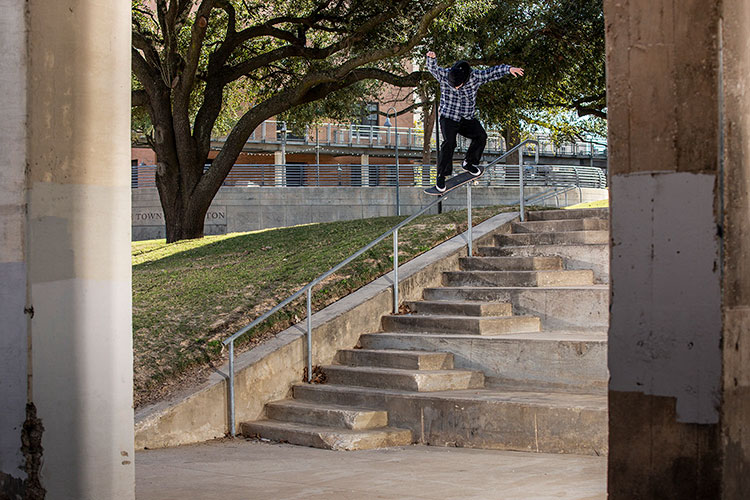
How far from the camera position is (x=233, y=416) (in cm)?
952

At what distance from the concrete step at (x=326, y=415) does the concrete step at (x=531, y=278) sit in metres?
2.93

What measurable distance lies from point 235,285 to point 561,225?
457cm

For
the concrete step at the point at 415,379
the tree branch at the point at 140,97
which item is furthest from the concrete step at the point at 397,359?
the tree branch at the point at 140,97

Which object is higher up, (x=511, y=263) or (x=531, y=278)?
(x=511, y=263)

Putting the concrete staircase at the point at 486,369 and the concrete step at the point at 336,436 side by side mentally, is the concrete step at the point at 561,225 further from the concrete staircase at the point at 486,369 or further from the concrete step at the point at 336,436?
the concrete step at the point at 336,436

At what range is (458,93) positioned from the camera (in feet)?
43.5

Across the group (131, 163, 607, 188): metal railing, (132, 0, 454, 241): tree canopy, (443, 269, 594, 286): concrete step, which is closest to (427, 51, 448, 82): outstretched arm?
(443, 269, 594, 286): concrete step

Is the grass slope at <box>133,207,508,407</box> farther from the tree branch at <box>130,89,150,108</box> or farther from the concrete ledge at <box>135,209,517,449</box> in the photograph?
the tree branch at <box>130,89,150,108</box>

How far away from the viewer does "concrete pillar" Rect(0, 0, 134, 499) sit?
4.77 m

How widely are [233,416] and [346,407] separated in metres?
1.23

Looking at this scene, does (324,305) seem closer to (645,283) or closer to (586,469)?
(586,469)

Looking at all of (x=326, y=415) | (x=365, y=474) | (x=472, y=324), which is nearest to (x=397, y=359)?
(x=472, y=324)

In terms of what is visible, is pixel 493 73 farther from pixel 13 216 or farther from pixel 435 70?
pixel 13 216

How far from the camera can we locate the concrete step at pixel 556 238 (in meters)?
11.5
